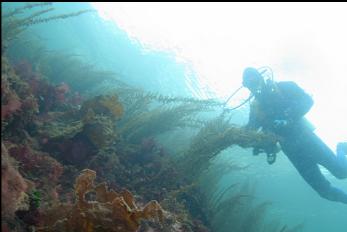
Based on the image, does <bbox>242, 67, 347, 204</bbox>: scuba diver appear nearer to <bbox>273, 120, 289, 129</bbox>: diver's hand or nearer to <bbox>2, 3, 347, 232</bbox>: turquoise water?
<bbox>273, 120, 289, 129</bbox>: diver's hand

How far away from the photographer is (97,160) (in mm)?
5176

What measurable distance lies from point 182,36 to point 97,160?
15243 millimetres

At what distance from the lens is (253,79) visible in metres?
8.05

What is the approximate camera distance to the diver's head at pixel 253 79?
802cm

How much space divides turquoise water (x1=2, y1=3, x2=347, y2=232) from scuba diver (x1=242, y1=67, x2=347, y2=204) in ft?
23.9

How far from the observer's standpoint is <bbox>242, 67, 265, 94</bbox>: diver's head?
26.3 ft

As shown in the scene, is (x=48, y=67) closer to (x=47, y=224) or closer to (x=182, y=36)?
(x=47, y=224)

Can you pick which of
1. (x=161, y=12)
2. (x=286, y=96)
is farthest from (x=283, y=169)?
(x=286, y=96)

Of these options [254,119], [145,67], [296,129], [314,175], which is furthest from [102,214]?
[145,67]

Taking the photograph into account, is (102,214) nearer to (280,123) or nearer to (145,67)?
(280,123)

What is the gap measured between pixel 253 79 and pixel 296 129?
6.43 feet

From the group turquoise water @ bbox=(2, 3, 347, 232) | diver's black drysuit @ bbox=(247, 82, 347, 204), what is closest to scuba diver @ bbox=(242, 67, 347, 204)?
Result: diver's black drysuit @ bbox=(247, 82, 347, 204)

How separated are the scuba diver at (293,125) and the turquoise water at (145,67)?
23.9 feet

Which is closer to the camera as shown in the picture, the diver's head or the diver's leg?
the diver's head
